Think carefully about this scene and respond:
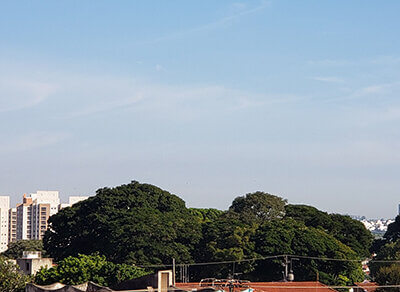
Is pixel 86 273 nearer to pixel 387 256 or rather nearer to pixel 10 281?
pixel 10 281

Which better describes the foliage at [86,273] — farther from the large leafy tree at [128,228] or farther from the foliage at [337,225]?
the foliage at [337,225]

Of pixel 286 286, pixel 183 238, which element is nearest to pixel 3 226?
pixel 183 238

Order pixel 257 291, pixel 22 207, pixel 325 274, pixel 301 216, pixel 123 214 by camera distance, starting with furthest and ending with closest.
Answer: pixel 22 207 < pixel 301 216 < pixel 123 214 < pixel 325 274 < pixel 257 291

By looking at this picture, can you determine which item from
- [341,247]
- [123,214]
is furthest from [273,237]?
[123,214]

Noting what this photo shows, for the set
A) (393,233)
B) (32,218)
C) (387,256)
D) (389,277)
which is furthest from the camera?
(32,218)

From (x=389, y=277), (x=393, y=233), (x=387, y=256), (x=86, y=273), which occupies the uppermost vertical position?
(x=393, y=233)

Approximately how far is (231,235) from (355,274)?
9.33 metres

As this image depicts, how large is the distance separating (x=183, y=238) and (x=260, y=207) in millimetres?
11117

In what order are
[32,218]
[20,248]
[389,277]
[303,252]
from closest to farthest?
[389,277] → [303,252] → [20,248] → [32,218]

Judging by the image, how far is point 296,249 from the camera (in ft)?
174

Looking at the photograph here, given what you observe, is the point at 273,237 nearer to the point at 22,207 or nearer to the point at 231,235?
the point at 231,235

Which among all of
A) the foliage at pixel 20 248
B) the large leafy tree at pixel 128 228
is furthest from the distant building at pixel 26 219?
the large leafy tree at pixel 128 228

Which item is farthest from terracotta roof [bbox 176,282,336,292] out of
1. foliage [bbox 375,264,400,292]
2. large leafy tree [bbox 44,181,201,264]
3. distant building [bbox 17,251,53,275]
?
distant building [bbox 17,251,53,275]

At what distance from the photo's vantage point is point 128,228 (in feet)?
176
